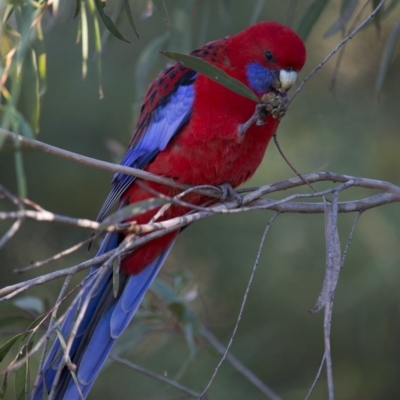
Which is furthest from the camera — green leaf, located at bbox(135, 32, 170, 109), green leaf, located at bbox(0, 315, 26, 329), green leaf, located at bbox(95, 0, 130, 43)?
green leaf, located at bbox(135, 32, 170, 109)

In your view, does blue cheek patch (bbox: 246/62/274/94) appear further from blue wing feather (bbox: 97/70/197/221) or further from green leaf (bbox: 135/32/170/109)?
green leaf (bbox: 135/32/170/109)

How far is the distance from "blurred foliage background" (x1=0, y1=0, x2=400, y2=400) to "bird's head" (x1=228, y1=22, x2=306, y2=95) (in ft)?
1.77

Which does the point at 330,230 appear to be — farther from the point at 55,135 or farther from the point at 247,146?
the point at 55,135

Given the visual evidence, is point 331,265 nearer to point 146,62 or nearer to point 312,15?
point 312,15

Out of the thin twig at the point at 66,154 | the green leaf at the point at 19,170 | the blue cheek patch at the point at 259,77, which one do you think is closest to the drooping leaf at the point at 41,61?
the thin twig at the point at 66,154

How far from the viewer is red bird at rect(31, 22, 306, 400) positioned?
2.40m

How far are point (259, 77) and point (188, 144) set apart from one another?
357 mm

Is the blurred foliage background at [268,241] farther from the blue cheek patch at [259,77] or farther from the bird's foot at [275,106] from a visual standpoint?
the bird's foot at [275,106]

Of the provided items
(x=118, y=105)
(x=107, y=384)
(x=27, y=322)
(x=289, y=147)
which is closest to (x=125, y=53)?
(x=118, y=105)

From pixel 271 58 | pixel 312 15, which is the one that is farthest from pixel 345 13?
pixel 271 58

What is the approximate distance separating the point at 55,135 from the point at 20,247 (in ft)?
2.13

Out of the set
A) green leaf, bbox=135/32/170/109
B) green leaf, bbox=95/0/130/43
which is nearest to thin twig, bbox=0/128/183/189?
green leaf, bbox=95/0/130/43

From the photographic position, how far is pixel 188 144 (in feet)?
8.02

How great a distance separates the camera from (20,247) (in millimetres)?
3934
